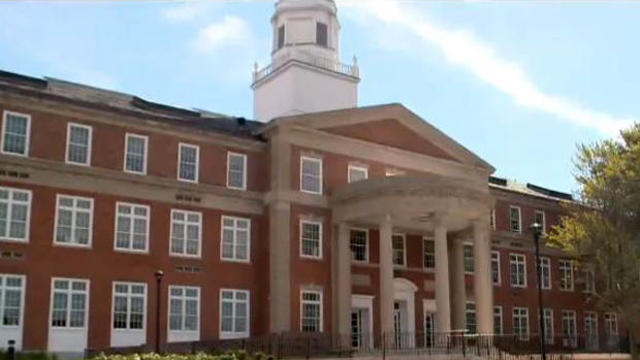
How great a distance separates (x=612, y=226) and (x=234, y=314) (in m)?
20.1

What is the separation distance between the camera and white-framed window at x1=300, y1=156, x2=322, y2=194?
40.9 meters

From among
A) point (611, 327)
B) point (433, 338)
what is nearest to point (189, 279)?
point (433, 338)

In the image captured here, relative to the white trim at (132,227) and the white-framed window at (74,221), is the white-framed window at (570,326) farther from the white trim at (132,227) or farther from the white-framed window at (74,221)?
the white-framed window at (74,221)

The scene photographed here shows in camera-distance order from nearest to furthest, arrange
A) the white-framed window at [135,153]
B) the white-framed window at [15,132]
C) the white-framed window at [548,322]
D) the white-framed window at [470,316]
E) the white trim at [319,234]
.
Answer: the white-framed window at [15,132] → the white-framed window at [135,153] → the white trim at [319,234] → the white-framed window at [470,316] → the white-framed window at [548,322]

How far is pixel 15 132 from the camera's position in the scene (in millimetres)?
34219

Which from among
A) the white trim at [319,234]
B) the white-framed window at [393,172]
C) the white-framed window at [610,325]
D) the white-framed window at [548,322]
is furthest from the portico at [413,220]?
the white-framed window at [610,325]

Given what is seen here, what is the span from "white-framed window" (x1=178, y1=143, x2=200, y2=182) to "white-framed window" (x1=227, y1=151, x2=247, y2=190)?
174 centimetres

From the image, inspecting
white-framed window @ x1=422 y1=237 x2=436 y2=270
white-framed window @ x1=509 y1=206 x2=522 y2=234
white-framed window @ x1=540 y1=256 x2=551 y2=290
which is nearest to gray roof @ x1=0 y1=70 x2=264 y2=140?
white-framed window @ x1=422 y1=237 x2=436 y2=270

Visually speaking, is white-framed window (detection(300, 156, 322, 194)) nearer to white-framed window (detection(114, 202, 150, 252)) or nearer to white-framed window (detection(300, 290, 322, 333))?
white-framed window (detection(300, 290, 322, 333))

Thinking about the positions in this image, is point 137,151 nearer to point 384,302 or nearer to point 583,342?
point 384,302

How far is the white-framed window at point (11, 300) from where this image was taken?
107 feet

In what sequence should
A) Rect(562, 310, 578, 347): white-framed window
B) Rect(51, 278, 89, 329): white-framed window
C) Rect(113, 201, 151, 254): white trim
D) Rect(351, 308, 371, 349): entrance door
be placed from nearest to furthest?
Rect(51, 278, 89, 329): white-framed window
Rect(113, 201, 151, 254): white trim
Rect(351, 308, 371, 349): entrance door
Rect(562, 310, 578, 347): white-framed window

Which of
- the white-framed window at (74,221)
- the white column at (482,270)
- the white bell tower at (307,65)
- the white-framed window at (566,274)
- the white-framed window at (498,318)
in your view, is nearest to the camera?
the white-framed window at (74,221)

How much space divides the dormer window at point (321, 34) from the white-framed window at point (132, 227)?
19176 millimetres
